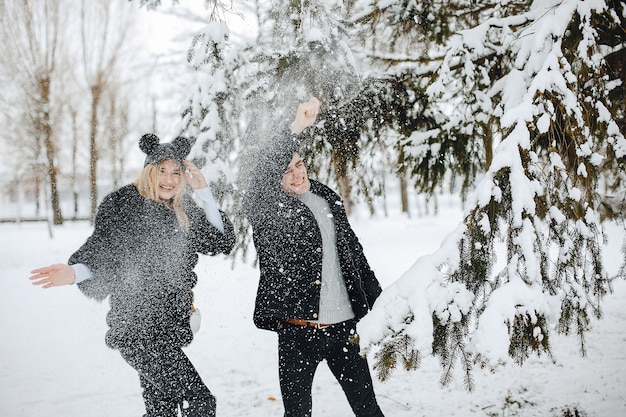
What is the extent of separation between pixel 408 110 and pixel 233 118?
1.46 metres

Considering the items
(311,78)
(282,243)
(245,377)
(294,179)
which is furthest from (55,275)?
(245,377)

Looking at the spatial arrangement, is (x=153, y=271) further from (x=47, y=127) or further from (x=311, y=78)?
(x=47, y=127)

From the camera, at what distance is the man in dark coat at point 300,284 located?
6.94 feet

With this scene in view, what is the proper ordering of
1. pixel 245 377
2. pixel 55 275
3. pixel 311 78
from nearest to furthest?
1. pixel 55 275
2. pixel 311 78
3. pixel 245 377

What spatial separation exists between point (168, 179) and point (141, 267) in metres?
0.46

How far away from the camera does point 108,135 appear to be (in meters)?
14.2

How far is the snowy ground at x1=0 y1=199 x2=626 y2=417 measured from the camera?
340 cm

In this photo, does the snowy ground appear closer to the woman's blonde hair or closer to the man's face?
the woman's blonde hair

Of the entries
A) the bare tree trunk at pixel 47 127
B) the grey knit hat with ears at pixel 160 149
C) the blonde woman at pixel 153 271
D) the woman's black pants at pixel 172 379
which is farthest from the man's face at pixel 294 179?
the bare tree trunk at pixel 47 127

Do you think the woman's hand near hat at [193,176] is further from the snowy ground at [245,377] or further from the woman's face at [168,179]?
the snowy ground at [245,377]

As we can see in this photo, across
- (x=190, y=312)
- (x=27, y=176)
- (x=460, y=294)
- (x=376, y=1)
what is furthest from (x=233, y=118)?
(x=27, y=176)

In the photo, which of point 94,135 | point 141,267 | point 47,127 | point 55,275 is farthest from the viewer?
point 94,135

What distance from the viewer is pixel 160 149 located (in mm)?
2336

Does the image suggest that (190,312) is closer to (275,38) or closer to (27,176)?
(275,38)
